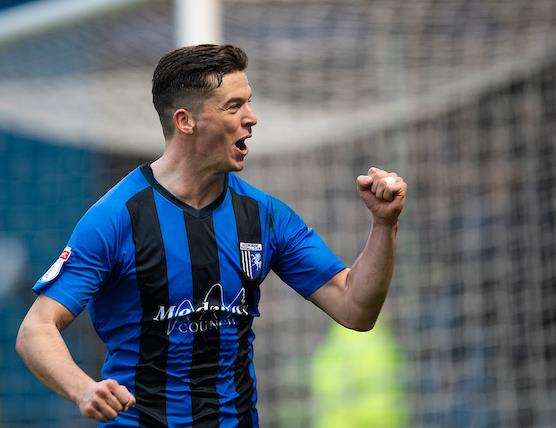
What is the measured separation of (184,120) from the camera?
3.94m

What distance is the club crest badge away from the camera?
3924mm

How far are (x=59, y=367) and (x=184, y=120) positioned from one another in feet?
2.94

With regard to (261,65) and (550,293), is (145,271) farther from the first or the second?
(550,293)

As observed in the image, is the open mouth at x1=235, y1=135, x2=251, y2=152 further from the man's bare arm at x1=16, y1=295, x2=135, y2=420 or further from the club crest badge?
the man's bare arm at x1=16, y1=295, x2=135, y2=420

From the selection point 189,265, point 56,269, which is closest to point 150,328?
point 189,265

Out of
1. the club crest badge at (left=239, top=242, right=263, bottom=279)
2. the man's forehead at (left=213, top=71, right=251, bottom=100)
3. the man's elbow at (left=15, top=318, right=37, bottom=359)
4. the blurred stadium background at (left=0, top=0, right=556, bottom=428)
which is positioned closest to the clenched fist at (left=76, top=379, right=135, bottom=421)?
the man's elbow at (left=15, top=318, right=37, bottom=359)

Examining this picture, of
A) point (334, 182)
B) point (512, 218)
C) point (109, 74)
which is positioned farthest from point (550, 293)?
point (109, 74)

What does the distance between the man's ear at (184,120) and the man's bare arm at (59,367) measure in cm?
68

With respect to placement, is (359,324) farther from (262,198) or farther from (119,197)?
(119,197)

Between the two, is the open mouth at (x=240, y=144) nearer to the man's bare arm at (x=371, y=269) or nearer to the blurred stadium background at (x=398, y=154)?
the man's bare arm at (x=371, y=269)

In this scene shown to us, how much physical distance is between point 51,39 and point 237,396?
3.51 metres

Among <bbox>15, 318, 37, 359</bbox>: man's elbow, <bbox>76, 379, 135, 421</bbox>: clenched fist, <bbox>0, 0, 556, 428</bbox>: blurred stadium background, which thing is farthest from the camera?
<bbox>0, 0, 556, 428</bbox>: blurred stadium background

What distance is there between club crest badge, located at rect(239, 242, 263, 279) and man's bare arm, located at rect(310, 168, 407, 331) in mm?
249

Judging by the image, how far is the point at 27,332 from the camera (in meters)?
3.59
